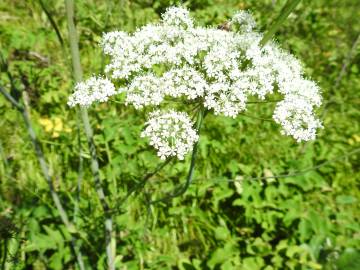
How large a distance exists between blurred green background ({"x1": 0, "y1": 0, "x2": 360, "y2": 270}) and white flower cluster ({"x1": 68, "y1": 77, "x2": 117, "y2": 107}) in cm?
61

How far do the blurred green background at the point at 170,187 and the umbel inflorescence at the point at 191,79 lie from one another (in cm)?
51

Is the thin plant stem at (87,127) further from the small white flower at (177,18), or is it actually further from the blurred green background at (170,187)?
the small white flower at (177,18)

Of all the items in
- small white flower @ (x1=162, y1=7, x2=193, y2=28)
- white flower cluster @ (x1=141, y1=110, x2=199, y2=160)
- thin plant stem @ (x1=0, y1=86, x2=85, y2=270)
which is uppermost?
small white flower @ (x1=162, y1=7, x2=193, y2=28)

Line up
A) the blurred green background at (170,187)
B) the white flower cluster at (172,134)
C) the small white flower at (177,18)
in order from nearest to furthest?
the white flower cluster at (172,134), the small white flower at (177,18), the blurred green background at (170,187)

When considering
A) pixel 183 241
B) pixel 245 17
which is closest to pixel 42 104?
pixel 183 241

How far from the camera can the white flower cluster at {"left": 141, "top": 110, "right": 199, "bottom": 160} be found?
1417 millimetres

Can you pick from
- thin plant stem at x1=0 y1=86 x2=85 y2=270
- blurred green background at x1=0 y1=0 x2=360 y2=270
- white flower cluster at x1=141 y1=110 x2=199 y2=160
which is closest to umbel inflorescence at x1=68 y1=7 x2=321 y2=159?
white flower cluster at x1=141 y1=110 x2=199 y2=160

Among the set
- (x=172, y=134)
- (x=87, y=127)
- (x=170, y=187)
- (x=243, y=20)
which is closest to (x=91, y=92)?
(x=87, y=127)

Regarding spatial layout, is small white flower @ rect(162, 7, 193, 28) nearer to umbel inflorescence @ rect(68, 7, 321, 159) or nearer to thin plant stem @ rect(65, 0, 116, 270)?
umbel inflorescence @ rect(68, 7, 321, 159)

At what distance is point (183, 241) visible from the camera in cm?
302

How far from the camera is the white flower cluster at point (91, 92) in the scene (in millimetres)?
1530

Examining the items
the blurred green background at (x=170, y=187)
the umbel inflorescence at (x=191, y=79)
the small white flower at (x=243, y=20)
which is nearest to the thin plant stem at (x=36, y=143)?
the blurred green background at (x=170, y=187)

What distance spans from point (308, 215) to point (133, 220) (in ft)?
4.16

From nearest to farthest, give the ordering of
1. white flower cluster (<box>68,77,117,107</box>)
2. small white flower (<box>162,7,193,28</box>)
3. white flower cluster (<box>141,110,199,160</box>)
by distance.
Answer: white flower cluster (<box>141,110,199,160</box>), white flower cluster (<box>68,77,117,107</box>), small white flower (<box>162,7,193,28</box>)
